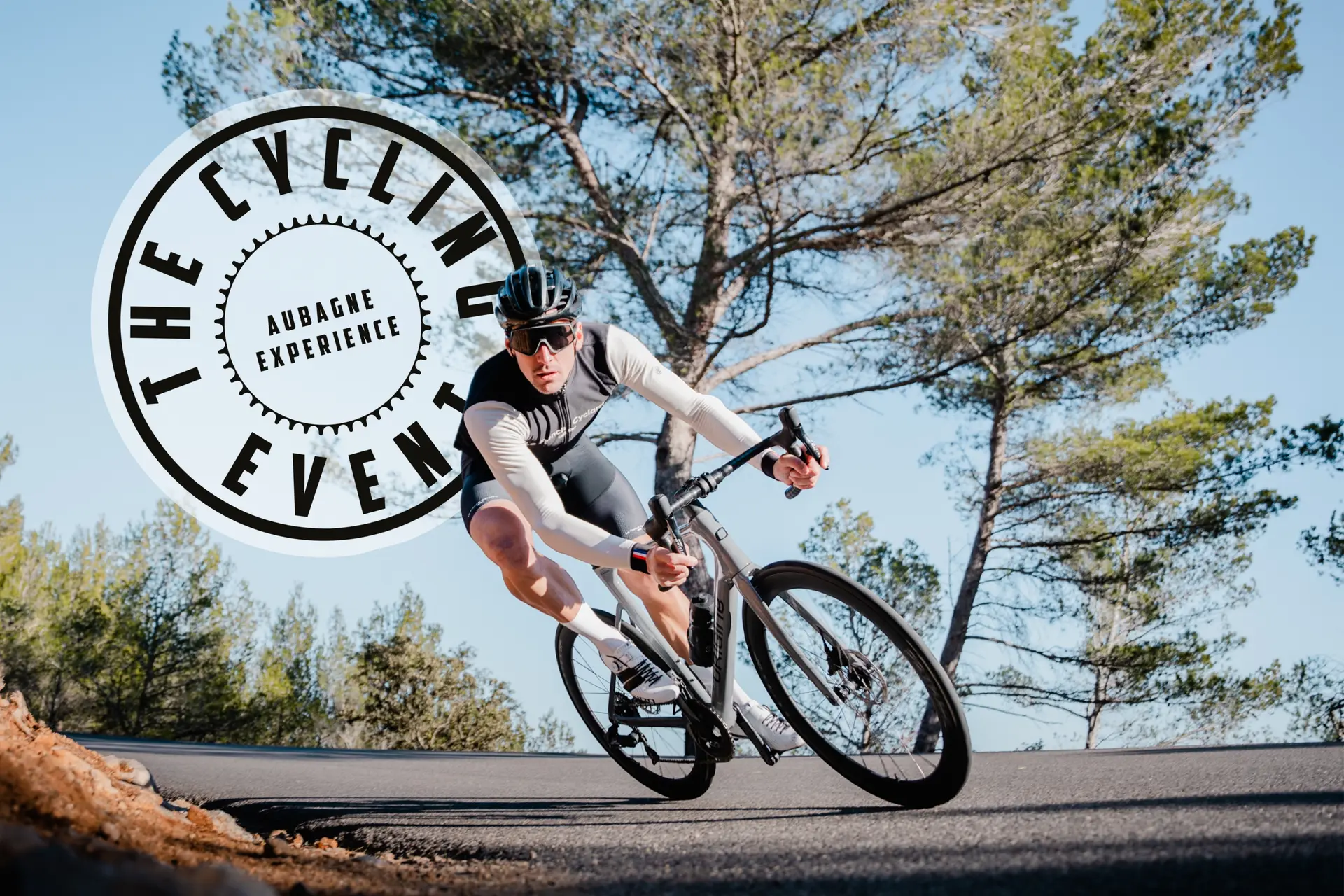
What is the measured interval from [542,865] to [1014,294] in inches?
449

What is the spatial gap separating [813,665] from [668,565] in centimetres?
78

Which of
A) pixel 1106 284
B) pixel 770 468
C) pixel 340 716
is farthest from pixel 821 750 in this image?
pixel 340 716

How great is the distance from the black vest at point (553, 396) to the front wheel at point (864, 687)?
1194 millimetres

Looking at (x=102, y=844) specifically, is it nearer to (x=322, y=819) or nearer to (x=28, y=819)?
(x=28, y=819)

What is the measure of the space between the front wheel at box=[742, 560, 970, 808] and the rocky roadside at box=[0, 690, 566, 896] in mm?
1390

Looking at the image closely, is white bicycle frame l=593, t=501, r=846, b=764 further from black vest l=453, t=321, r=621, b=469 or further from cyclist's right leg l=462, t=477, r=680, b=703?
black vest l=453, t=321, r=621, b=469

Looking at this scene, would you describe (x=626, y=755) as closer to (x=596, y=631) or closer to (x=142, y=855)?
(x=596, y=631)

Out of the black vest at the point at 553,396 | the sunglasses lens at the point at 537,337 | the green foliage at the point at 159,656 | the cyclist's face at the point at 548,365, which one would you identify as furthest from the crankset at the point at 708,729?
the green foliage at the point at 159,656

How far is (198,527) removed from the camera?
2817 cm

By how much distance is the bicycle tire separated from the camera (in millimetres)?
4531

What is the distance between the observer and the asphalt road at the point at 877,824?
2533 mm

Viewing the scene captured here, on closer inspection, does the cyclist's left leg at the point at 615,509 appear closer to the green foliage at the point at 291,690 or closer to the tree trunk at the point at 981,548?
the tree trunk at the point at 981,548

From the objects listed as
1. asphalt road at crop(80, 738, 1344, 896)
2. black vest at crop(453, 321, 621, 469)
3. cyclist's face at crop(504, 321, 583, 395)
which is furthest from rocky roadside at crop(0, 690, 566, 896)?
cyclist's face at crop(504, 321, 583, 395)

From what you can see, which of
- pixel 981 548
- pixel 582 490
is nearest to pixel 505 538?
pixel 582 490
